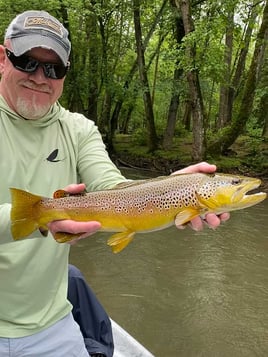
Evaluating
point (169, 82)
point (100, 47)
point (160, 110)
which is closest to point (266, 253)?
point (169, 82)

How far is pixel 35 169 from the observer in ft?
8.07

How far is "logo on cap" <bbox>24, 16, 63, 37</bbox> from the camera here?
2391 mm

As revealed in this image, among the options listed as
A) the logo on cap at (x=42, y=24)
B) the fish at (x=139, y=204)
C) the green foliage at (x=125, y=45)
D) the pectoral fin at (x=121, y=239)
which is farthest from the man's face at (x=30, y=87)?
the green foliage at (x=125, y=45)

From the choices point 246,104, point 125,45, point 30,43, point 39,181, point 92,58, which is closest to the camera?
point 30,43

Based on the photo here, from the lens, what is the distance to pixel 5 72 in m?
2.45

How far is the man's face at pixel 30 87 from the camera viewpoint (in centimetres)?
239

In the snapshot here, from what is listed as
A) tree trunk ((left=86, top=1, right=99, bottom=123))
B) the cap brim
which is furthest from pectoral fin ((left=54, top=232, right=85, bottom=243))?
tree trunk ((left=86, top=1, right=99, bottom=123))

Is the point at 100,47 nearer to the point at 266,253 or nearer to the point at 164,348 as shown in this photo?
the point at 266,253

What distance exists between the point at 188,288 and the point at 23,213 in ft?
18.3

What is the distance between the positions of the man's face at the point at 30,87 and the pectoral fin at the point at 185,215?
902mm

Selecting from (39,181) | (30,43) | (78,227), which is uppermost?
(30,43)

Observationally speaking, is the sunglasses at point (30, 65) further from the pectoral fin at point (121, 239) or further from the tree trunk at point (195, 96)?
the tree trunk at point (195, 96)

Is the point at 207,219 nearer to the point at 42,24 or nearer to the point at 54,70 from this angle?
the point at 54,70

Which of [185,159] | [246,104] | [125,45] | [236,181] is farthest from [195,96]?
[236,181]
